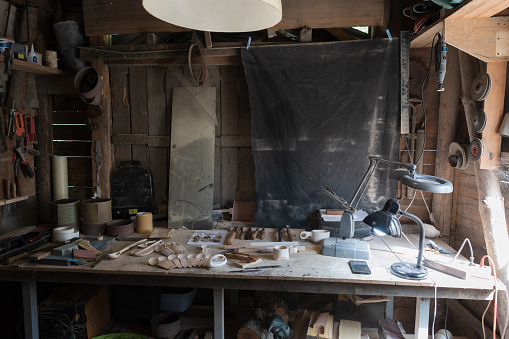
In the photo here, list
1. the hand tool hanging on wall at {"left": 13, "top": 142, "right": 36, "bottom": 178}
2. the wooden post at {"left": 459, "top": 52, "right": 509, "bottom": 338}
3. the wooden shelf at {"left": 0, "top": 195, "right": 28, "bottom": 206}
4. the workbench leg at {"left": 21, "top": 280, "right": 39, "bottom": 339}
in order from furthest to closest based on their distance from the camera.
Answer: the hand tool hanging on wall at {"left": 13, "top": 142, "right": 36, "bottom": 178} < the wooden shelf at {"left": 0, "top": 195, "right": 28, "bottom": 206} < the workbench leg at {"left": 21, "top": 280, "right": 39, "bottom": 339} < the wooden post at {"left": 459, "top": 52, "right": 509, "bottom": 338}

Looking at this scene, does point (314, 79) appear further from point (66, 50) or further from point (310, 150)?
point (66, 50)

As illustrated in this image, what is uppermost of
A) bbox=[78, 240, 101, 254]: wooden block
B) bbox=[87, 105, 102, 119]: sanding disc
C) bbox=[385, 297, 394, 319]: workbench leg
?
bbox=[87, 105, 102, 119]: sanding disc

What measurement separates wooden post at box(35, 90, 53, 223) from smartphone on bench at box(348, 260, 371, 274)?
114 inches

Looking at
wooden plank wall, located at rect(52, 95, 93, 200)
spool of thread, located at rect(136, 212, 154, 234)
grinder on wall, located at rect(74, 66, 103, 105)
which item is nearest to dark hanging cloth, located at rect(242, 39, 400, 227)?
spool of thread, located at rect(136, 212, 154, 234)

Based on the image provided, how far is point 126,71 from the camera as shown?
3398 mm

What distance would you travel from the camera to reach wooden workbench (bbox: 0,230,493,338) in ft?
7.34

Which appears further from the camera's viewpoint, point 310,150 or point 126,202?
point 126,202

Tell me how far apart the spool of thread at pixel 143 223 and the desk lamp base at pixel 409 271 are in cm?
197

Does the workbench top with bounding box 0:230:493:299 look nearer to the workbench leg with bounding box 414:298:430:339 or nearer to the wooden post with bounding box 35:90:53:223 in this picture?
the workbench leg with bounding box 414:298:430:339

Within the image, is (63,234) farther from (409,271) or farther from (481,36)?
(481,36)

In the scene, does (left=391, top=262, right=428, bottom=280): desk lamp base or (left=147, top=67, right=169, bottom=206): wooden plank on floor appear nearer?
(left=391, top=262, right=428, bottom=280): desk lamp base

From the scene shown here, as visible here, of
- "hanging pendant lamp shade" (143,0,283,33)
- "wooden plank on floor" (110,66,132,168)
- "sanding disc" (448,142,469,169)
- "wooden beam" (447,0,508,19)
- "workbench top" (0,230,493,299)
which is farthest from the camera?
"wooden plank on floor" (110,66,132,168)

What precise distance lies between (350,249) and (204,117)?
1727 millimetres

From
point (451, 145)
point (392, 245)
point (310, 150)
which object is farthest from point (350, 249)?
point (451, 145)
